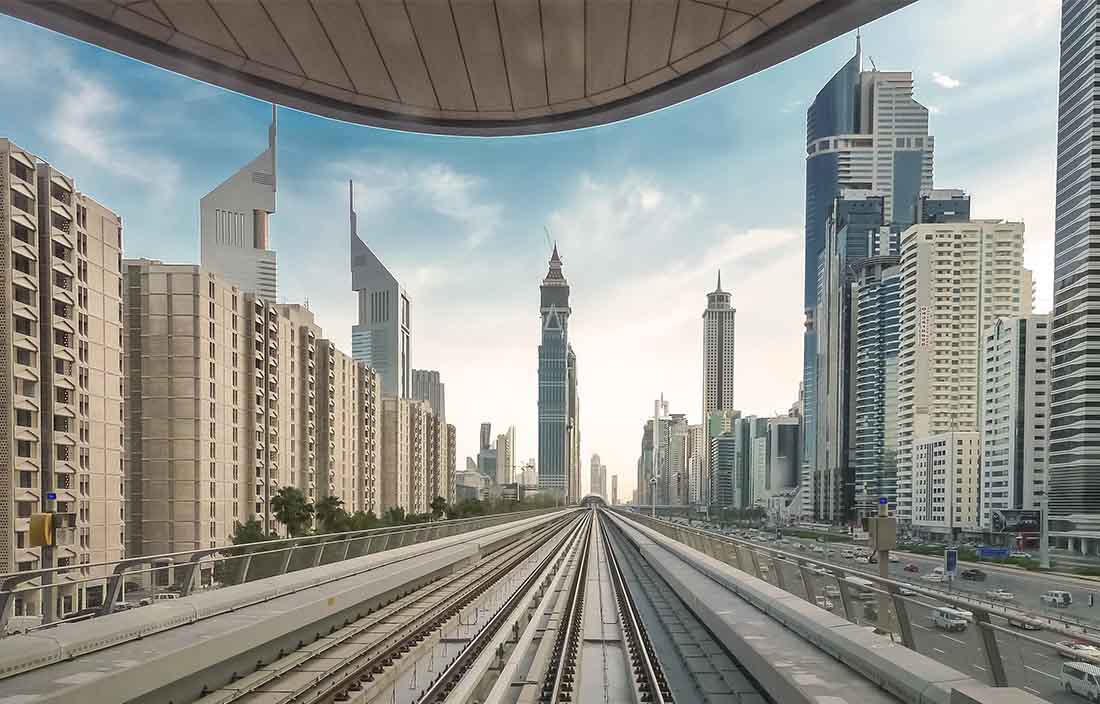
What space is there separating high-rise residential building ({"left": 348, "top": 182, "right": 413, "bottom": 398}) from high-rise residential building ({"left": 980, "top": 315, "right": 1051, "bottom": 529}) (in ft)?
468

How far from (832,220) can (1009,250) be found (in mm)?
60677

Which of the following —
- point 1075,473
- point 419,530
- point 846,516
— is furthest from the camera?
point 846,516

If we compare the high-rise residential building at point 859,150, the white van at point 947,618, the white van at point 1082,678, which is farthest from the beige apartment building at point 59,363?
the high-rise residential building at point 859,150

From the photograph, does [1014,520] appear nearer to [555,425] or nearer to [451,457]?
[451,457]

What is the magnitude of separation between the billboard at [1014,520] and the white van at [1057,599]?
14.0 meters

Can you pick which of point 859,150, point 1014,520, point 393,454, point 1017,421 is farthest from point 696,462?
point 1014,520

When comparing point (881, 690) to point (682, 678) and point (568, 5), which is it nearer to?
point (682, 678)

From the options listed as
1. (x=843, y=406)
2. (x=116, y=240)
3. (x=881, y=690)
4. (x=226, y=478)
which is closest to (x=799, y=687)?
(x=881, y=690)

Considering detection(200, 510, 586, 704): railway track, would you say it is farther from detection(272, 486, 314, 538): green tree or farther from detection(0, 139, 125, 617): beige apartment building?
detection(272, 486, 314, 538): green tree

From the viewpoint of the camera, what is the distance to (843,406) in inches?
3656

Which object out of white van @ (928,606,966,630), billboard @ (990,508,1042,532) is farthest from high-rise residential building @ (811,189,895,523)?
white van @ (928,606,966,630)

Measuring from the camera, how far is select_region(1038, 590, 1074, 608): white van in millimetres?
19312

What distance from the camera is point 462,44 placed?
16.3ft

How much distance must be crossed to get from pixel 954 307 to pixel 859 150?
11589 centimetres
